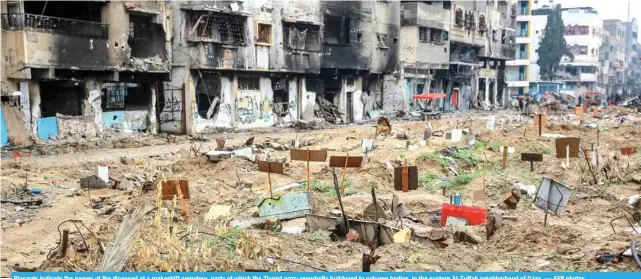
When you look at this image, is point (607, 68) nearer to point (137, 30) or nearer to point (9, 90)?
point (137, 30)

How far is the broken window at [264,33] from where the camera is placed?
1338 inches

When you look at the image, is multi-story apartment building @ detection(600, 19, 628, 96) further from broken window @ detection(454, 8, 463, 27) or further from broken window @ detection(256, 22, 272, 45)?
broken window @ detection(256, 22, 272, 45)

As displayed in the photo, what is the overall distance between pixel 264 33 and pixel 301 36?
2.75 m

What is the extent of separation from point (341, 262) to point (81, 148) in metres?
18.5

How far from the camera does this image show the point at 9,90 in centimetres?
2312

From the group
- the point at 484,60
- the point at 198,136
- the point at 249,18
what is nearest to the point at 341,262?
the point at 198,136

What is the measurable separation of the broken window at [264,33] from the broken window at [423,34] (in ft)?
51.5

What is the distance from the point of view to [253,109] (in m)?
34.7

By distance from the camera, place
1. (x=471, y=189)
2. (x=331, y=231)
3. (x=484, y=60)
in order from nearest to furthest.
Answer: (x=331, y=231) < (x=471, y=189) < (x=484, y=60)

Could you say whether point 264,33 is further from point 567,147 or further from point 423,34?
point 567,147

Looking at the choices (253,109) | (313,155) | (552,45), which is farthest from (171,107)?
(552,45)

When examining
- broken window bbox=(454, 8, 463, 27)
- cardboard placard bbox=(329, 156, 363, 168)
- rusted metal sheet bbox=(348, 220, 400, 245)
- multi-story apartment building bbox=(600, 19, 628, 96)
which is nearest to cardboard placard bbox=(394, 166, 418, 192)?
cardboard placard bbox=(329, 156, 363, 168)

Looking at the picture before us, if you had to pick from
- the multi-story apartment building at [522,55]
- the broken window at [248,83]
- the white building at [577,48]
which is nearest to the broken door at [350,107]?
the broken window at [248,83]

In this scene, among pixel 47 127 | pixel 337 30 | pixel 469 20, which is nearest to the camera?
pixel 47 127
